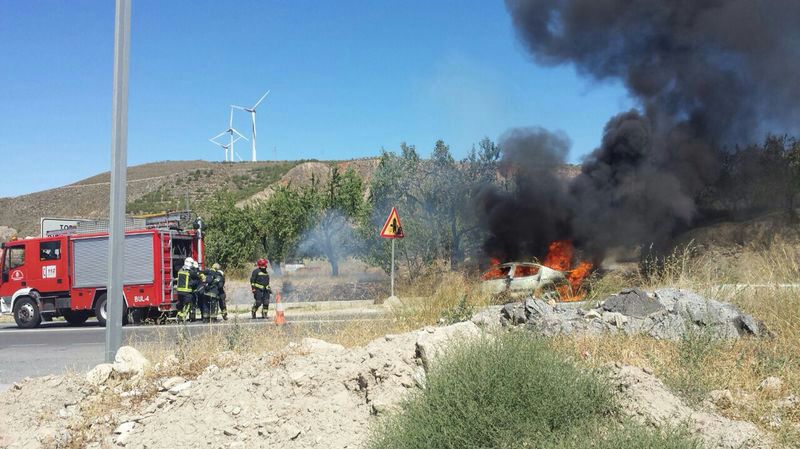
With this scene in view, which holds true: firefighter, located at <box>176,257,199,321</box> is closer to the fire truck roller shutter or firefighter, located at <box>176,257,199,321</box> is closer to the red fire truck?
the red fire truck

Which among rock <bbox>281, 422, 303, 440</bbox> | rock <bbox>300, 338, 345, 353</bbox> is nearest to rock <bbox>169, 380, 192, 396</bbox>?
rock <bbox>300, 338, 345, 353</bbox>

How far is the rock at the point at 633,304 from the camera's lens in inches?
266

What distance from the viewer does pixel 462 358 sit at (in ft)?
12.6

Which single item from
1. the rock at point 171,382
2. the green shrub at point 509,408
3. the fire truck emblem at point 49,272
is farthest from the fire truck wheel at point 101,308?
the green shrub at point 509,408

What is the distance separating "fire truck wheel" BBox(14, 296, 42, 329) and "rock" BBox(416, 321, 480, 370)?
52.5 ft

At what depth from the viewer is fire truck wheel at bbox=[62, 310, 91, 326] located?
18.2m

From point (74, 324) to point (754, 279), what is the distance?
57.0 feet

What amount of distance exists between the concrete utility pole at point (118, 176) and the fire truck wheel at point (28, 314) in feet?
41.2

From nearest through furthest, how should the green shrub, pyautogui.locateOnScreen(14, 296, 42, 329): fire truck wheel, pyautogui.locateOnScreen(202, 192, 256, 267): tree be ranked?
1. the green shrub
2. pyautogui.locateOnScreen(14, 296, 42, 329): fire truck wheel
3. pyautogui.locateOnScreen(202, 192, 256, 267): tree

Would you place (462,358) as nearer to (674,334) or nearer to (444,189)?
(674,334)

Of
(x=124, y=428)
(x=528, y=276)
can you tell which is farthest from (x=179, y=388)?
(x=528, y=276)

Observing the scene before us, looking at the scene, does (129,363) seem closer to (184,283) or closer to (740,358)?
(740,358)

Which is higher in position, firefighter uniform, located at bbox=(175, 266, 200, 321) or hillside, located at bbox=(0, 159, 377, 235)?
hillside, located at bbox=(0, 159, 377, 235)

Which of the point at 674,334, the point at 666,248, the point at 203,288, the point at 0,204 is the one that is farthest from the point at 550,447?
the point at 0,204
